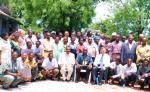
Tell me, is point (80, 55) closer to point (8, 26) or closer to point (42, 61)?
point (42, 61)

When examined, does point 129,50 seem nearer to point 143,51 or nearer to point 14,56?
point 143,51

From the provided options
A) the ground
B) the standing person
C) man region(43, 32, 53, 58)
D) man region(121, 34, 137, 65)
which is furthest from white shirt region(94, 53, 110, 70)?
the standing person

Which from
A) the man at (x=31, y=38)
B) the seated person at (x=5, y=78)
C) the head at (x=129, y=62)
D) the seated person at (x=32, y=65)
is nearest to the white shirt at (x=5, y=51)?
the seated person at (x=5, y=78)

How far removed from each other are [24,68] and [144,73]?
14.6ft

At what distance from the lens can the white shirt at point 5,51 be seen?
1559 centimetres

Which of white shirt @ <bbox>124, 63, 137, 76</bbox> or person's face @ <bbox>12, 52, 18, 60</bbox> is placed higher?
person's face @ <bbox>12, 52, 18, 60</bbox>

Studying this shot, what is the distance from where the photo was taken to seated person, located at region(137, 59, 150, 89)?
17625mm

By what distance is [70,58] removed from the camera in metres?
18.4

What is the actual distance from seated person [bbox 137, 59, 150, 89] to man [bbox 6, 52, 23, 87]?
4.46 meters

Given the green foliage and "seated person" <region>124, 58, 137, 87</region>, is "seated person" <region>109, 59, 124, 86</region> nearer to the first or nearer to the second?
"seated person" <region>124, 58, 137, 87</region>

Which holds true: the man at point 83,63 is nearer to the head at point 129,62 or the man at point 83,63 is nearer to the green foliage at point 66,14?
the head at point 129,62

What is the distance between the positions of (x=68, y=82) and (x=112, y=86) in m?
1.66

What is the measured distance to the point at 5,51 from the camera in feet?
51.6

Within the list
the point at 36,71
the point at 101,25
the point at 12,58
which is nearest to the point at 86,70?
the point at 36,71
